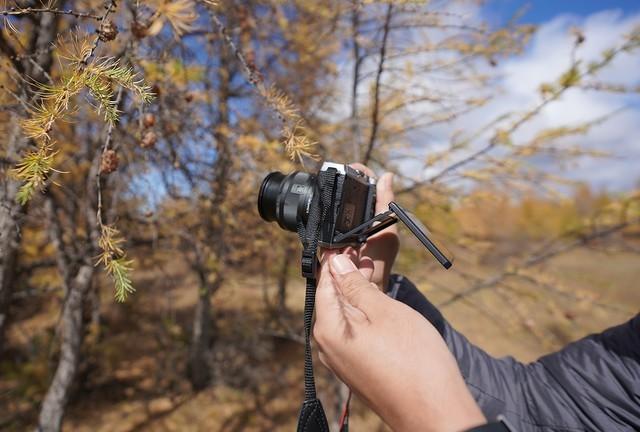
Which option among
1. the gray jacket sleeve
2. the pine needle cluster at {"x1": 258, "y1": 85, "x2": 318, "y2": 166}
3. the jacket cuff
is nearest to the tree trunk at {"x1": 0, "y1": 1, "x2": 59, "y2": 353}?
the pine needle cluster at {"x1": 258, "y1": 85, "x2": 318, "y2": 166}

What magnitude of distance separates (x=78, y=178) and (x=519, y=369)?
137 inches

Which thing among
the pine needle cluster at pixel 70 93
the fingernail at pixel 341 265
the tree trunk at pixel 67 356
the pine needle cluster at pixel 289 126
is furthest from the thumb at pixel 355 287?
the tree trunk at pixel 67 356

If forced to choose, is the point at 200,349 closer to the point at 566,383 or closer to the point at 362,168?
the point at 362,168

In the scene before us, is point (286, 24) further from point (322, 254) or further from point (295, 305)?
point (295, 305)

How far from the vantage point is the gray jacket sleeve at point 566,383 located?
3.14 ft

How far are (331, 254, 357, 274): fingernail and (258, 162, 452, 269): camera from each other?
0.07 meters

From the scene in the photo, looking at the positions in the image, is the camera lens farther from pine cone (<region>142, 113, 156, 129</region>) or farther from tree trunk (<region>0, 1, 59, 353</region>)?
tree trunk (<region>0, 1, 59, 353</region>)

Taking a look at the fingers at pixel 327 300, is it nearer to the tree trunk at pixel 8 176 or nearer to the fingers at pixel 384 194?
the fingers at pixel 384 194

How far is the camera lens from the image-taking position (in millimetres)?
959

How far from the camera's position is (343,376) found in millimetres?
670

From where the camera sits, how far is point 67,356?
1933mm

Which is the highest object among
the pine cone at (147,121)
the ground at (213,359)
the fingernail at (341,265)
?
the pine cone at (147,121)

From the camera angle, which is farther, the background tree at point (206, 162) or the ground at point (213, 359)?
the ground at point (213, 359)

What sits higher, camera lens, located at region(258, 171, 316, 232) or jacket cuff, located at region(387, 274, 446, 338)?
camera lens, located at region(258, 171, 316, 232)
